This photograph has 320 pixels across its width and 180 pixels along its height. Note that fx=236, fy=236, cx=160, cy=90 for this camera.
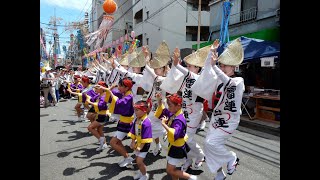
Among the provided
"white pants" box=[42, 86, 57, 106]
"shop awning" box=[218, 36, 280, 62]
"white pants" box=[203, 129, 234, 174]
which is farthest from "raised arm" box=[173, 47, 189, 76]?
"white pants" box=[42, 86, 57, 106]

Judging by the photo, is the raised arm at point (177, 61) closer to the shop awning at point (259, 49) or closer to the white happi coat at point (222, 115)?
the white happi coat at point (222, 115)

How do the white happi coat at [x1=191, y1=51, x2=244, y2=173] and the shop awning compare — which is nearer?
the white happi coat at [x1=191, y1=51, x2=244, y2=173]

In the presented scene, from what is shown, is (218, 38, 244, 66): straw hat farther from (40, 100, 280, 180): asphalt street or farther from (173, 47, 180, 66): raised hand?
(40, 100, 280, 180): asphalt street

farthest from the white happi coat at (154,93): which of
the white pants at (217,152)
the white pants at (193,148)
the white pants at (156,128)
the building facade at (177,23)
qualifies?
the building facade at (177,23)

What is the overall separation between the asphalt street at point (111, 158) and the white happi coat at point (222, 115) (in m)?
0.69

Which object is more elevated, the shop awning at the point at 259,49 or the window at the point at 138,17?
the window at the point at 138,17

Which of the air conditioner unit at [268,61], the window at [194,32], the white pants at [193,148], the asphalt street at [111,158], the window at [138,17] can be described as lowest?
the asphalt street at [111,158]

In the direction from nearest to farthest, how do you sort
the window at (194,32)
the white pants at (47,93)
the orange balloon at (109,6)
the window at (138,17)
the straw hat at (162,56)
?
1. the straw hat at (162,56)
2. the orange balloon at (109,6)
3. the white pants at (47,93)
4. the window at (194,32)
5. the window at (138,17)

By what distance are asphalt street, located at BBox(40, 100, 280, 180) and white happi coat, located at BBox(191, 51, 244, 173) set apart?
27.2 inches

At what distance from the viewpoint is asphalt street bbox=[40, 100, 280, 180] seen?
4.12 meters

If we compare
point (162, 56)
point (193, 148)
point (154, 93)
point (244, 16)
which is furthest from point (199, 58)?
point (244, 16)


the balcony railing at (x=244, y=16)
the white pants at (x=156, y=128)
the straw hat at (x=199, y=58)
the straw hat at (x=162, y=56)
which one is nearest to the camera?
the straw hat at (x=199, y=58)

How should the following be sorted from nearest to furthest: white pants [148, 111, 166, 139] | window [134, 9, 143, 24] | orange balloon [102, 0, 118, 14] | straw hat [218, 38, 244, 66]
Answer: straw hat [218, 38, 244, 66] → white pants [148, 111, 166, 139] → orange balloon [102, 0, 118, 14] → window [134, 9, 143, 24]

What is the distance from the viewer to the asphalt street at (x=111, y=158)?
13.5ft
